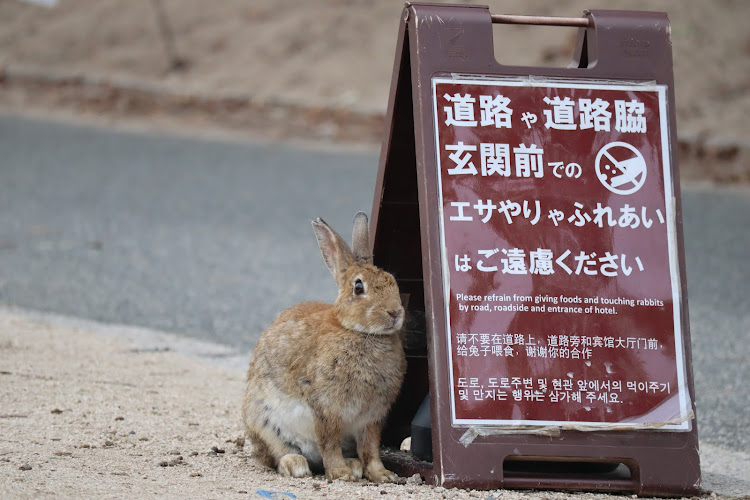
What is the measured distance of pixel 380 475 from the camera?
395 cm

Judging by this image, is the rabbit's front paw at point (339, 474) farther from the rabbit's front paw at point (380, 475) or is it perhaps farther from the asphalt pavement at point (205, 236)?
the asphalt pavement at point (205, 236)

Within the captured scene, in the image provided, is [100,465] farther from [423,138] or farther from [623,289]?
[623,289]

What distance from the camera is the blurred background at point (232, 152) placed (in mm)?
7738

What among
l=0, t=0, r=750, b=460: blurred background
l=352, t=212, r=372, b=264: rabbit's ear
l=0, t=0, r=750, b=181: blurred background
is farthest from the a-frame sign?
l=0, t=0, r=750, b=181: blurred background

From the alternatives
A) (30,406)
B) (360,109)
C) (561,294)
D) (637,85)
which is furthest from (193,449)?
(360,109)

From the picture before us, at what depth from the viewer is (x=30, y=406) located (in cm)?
485

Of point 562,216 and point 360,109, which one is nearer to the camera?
point 562,216

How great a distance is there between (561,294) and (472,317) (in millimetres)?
343

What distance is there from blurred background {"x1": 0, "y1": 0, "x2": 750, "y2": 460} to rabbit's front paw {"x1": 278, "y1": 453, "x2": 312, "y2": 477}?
2.18 m

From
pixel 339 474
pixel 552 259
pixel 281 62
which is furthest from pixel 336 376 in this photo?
pixel 281 62

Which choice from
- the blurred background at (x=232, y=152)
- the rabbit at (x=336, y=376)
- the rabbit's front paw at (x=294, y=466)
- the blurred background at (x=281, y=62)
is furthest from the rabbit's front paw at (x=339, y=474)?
the blurred background at (x=281, y=62)

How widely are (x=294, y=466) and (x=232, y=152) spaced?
9253mm

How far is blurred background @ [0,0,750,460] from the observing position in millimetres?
7738

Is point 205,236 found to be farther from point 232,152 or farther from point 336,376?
point 336,376
